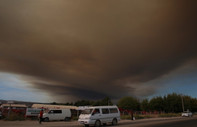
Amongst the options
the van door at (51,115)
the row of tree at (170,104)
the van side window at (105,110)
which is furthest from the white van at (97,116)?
the row of tree at (170,104)

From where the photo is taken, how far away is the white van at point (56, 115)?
27.5 m

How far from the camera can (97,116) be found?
755 inches

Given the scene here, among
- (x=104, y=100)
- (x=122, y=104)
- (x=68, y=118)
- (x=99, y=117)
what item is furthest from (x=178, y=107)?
(x=99, y=117)

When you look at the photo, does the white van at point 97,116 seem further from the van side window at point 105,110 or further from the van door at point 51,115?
the van door at point 51,115

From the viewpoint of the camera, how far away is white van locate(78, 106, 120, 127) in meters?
18.7

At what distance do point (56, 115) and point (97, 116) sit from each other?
39.4 ft

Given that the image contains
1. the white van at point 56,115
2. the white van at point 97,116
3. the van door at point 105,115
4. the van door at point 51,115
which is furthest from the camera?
the van door at point 51,115

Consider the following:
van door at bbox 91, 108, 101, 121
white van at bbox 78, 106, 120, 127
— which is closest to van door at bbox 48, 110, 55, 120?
white van at bbox 78, 106, 120, 127

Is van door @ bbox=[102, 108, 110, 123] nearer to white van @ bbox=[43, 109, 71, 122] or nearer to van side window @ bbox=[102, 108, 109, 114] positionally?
van side window @ bbox=[102, 108, 109, 114]

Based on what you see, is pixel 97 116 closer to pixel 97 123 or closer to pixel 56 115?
pixel 97 123

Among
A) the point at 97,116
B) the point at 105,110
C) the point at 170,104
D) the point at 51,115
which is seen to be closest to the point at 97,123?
the point at 97,116

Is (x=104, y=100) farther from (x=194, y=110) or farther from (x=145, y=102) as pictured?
(x=194, y=110)

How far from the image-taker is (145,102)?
102375 millimetres

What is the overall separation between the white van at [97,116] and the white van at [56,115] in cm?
1027
